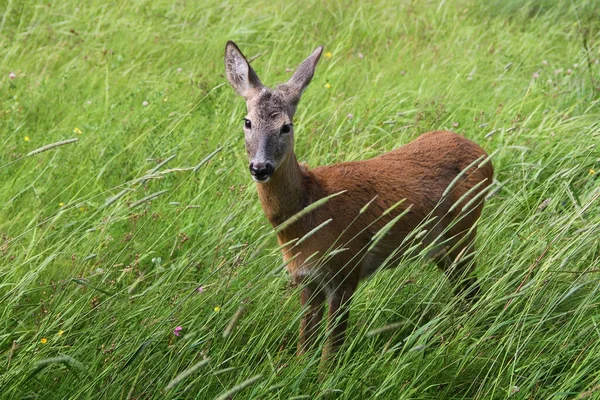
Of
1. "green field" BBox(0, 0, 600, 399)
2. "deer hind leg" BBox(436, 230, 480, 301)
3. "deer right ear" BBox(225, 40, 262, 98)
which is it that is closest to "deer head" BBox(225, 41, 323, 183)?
"deer right ear" BBox(225, 40, 262, 98)

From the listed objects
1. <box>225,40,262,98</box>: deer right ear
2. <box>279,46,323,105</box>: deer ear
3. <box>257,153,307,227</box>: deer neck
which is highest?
<box>225,40,262,98</box>: deer right ear

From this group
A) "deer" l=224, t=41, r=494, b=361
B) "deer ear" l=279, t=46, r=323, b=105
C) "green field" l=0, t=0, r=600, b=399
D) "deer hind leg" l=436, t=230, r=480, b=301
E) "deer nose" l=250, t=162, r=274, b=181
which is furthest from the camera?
"deer ear" l=279, t=46, r=323, b=105

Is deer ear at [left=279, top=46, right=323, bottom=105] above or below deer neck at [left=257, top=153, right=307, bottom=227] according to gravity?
above

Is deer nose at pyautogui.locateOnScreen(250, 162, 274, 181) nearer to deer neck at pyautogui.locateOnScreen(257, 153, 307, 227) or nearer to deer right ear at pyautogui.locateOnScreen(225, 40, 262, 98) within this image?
deer neck at pyautogui.locateOnScreen(257, 153, 307, 227)

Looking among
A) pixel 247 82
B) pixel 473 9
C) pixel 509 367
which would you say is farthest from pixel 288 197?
pixel 473 9

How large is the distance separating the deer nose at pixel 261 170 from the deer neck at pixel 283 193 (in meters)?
0.20

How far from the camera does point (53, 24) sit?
7.14 meters

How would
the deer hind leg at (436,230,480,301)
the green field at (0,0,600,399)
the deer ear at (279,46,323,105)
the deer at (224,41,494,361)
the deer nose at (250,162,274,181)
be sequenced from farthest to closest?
the deer ear at (279,46,323,105) → the deer at (224,41,494,361) → the deer nose at (250,162,274,181) → the deer hind leg at (436,230,480,301) → the green field at (0,0,600,399)

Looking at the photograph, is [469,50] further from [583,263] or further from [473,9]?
[583,263]

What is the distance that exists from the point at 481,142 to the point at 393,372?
289 centimetres

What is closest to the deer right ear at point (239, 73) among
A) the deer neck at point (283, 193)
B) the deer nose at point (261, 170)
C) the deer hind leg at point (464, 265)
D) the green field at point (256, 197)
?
the green field at point (256, 197)

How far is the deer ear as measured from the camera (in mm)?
4410

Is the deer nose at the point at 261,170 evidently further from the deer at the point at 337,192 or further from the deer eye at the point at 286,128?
the deer eye at the point at 286,128

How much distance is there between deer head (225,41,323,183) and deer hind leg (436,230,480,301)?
836 millimetres
